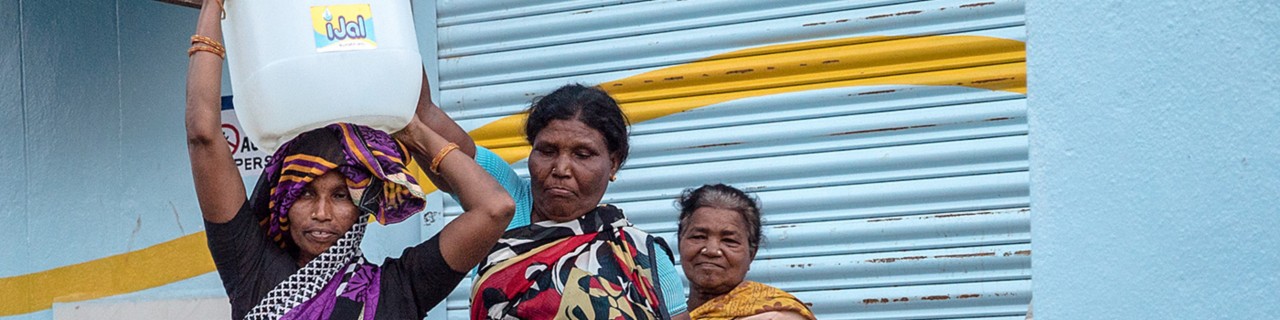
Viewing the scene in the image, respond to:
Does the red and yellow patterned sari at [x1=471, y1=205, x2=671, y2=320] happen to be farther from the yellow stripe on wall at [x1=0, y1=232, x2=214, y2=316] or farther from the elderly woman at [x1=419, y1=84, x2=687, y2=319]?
the yellow stripe on wall at [x1=0, y1=232, x2=214, y2=316]

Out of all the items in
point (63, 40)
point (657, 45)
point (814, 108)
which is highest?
point (63, 40)

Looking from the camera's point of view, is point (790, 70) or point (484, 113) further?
point (484, 113)

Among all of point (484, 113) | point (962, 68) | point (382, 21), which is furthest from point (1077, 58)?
point (484, 113)

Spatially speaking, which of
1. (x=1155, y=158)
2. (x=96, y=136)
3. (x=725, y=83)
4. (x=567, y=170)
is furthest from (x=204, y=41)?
(x=96, y=136)

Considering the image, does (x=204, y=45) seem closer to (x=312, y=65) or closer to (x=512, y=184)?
(x=312, y=65)

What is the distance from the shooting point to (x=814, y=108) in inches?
156

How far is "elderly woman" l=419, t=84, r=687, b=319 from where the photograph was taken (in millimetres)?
2537

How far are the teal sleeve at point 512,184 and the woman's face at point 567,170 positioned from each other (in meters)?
0.07

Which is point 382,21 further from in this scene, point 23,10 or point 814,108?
point 23,10

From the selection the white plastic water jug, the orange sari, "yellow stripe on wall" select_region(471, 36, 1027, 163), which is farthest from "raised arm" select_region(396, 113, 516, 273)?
"yellow stripe on wall" select_region(471, 36, 1027, 163)

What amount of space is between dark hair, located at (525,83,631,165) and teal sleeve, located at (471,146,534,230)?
12 centimetres

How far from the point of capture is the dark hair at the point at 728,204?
3.31 m

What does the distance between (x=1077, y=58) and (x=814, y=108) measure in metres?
2.38

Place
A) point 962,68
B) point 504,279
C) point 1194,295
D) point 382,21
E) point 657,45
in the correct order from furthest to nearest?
point 657,45 < point 962,68 < point 504,279 < point 382,21 < point 1194,295
